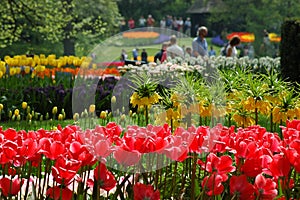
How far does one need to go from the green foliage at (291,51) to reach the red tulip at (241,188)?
9.98 meters

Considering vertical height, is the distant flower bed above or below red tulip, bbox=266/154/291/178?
above

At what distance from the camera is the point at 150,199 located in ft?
9.05

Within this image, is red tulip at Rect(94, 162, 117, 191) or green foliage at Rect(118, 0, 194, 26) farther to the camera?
green foliage at Rect(118, 0, 194, 26)

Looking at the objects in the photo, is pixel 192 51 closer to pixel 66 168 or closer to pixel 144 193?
pixel 144 193

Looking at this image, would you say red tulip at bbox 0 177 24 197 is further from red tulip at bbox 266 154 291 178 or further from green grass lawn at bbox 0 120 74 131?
green grass lawn at bbox 0 120 74 131

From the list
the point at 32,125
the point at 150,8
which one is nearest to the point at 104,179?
the point at 32,125

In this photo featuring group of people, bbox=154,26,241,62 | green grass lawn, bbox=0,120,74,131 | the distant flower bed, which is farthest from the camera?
group of people, bbox=154,26,241,62

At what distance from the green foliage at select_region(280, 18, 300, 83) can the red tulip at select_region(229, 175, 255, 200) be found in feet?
32.7

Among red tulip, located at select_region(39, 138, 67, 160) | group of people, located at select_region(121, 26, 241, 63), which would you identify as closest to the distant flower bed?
red tulip, located at select_region(39, 138, 67, 160)

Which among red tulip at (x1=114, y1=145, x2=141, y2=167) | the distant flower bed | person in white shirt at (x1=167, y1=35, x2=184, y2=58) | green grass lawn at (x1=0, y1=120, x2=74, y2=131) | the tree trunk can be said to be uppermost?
the distant flower bed

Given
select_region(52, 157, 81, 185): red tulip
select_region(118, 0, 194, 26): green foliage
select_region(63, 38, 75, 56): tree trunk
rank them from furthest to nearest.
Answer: select_region(118, 0, 194, 26): green foliage < select_region(63, 38, 75, 56): tree trunk < select_region(52, 157, 81, 185): red tulip

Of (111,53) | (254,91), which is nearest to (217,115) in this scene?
(254,91)

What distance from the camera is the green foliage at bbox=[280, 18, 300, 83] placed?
12.6m

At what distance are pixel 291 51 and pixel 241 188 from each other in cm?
1037
